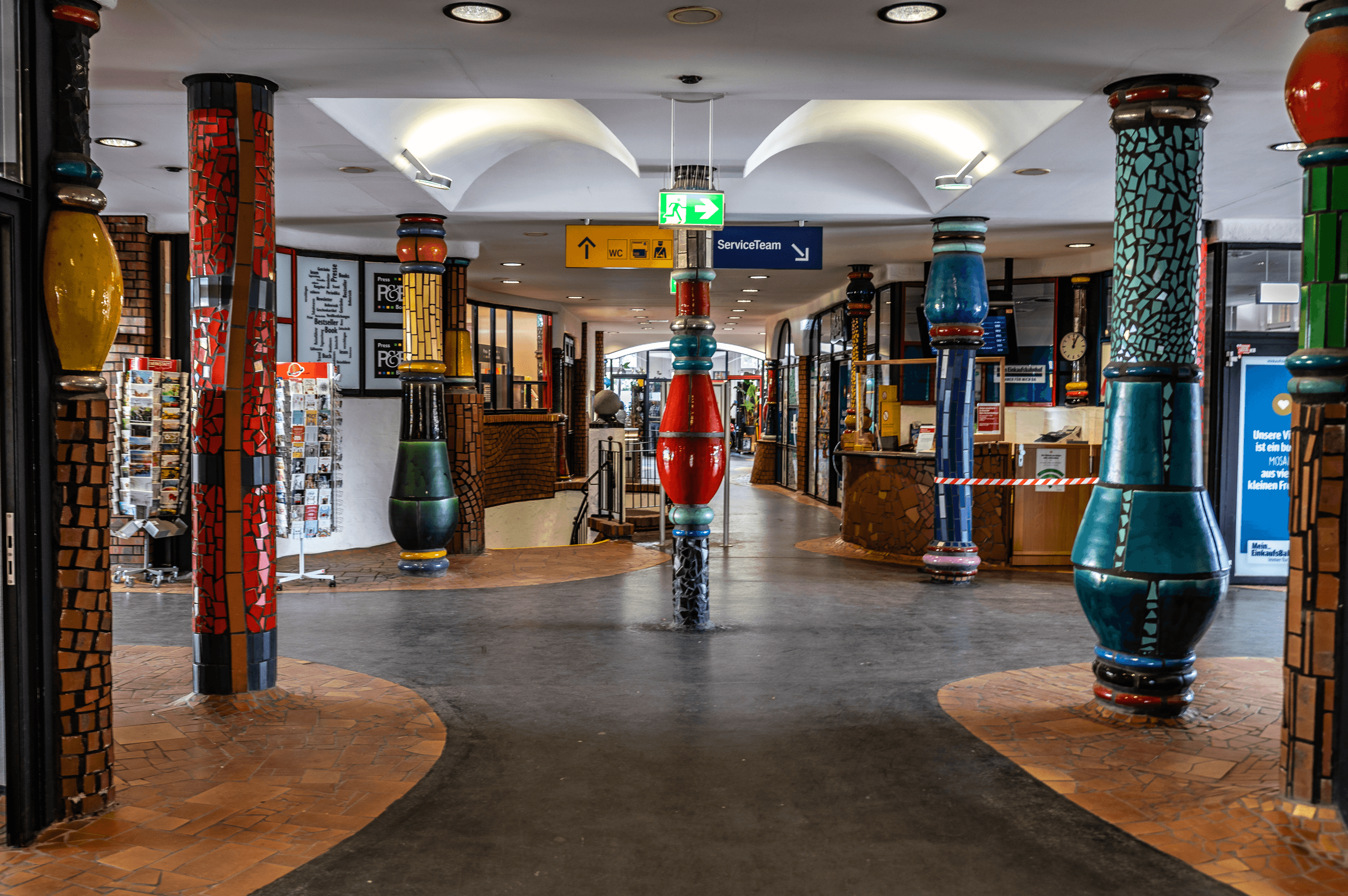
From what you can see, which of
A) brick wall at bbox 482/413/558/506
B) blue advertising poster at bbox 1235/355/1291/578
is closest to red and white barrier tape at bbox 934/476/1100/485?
blue advertising poster at bbox 1235/355/1291/578

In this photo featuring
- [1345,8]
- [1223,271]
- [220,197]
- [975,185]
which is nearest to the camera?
[1345,8]

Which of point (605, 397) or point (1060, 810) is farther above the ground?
point (605, 397)

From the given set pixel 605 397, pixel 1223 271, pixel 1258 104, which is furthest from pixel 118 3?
pixel 605 397

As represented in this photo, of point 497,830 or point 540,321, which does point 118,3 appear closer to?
point 497,830

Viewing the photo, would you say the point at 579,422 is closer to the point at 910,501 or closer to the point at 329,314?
the point at 329,314

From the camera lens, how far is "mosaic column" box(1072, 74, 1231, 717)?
440cm

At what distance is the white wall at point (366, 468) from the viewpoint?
391 inches

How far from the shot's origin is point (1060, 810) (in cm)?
353

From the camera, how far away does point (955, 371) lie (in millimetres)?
8383

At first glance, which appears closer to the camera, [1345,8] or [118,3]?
[1345,8]

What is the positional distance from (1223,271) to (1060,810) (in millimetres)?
6318

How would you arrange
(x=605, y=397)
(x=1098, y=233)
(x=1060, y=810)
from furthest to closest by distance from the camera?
(x=605, y=397)
(x=1098, y=233)
(x=1060, y=810)

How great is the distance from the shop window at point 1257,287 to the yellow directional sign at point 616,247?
4606 millimetres

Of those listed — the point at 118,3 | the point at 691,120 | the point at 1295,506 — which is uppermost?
the point at 691,120
